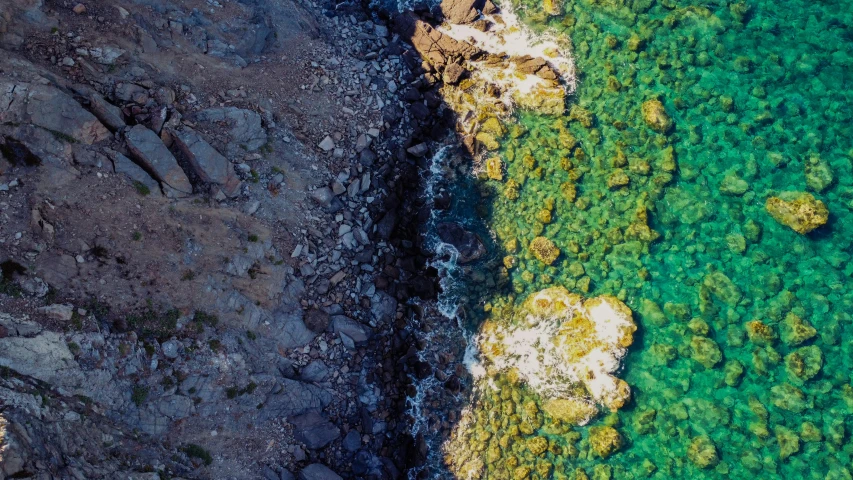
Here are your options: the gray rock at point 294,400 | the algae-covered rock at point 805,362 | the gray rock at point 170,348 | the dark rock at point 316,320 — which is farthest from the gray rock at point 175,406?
the algae-covered rock at point 805,362

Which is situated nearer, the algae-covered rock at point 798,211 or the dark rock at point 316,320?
the dark rock at point 316,320

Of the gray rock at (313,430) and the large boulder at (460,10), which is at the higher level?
the large boulder at (460,10)

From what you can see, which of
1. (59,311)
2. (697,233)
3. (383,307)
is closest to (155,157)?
(59,311)

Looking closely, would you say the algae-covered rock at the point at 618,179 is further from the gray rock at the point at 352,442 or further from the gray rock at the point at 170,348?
the gray rock at the point at 170,348

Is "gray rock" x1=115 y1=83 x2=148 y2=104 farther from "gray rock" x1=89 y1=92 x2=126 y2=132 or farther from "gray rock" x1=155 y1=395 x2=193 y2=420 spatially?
"gray rock" x1=155 y1=395 x2=193 y2=420

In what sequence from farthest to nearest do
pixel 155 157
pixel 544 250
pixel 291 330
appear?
pixel 544 250 → pixel 291 330 → pixel 155 157

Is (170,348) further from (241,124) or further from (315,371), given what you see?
(241,124)

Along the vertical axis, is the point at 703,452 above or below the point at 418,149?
below
